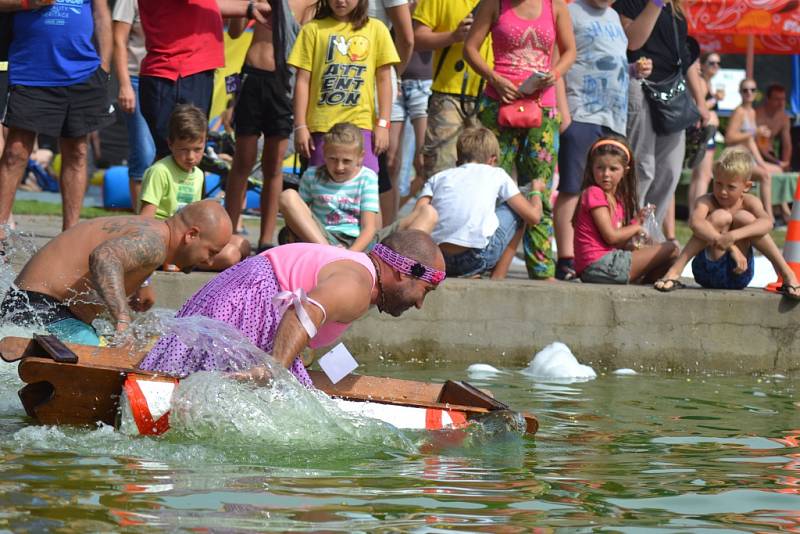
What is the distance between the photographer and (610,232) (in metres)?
8.86

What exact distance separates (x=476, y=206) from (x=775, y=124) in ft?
38.0

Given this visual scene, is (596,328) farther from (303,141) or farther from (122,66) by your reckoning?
(122,66)

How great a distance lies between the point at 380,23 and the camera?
8.70 m

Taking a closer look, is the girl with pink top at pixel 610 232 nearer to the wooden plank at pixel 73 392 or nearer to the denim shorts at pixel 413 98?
the denim shorts at pixel 413 98

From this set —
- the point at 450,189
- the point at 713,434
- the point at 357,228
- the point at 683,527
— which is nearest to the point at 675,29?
the point at 450,189

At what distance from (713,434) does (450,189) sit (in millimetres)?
2956

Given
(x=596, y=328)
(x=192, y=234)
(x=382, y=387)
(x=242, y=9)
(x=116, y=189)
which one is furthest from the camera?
(x=116, y=189)

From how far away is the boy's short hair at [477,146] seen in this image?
8773 mm

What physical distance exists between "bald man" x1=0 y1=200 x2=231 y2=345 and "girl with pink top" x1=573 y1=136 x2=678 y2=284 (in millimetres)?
3414

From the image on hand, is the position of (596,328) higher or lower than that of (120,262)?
lower

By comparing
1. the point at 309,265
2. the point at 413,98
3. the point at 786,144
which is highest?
the point at 413,98

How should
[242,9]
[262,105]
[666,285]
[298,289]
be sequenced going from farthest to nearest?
[262,105] → [242,9] → [666,285] → [298,289]

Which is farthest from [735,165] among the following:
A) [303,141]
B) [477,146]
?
[303,141]

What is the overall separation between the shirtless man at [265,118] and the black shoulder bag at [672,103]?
8.53ft
